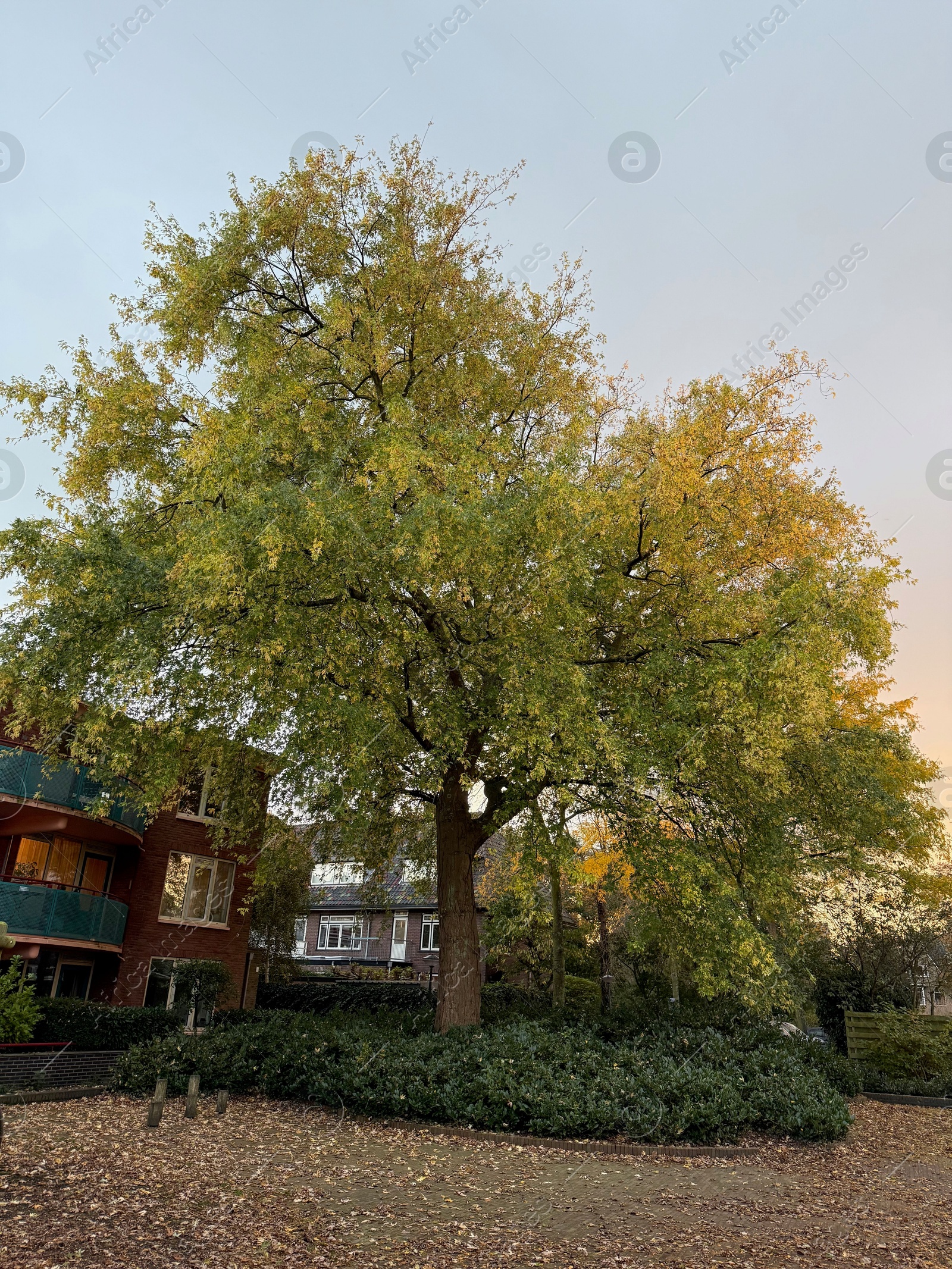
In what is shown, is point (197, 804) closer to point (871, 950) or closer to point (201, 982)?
point (201, 982)

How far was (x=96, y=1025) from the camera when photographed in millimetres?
17547

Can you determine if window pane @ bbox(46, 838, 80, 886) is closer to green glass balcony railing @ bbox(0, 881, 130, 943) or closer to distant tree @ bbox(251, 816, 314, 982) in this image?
green glass balcony railing @ bbox(0, 881, 130, 943)

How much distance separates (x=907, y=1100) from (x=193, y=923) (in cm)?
1858

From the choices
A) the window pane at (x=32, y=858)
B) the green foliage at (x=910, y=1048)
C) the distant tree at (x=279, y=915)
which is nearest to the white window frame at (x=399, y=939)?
the distant tree at (x=279, y=915)

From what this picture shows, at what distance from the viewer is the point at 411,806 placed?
62.4 ft

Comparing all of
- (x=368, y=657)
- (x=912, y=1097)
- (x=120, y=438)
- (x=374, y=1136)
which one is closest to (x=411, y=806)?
(x=368, y=657)

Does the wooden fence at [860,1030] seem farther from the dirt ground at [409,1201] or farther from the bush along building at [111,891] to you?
the bush along building at [111,891]

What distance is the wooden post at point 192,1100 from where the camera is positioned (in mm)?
11461

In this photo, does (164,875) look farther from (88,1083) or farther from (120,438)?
(120,438)

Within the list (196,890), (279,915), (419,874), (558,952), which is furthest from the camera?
(279,915)

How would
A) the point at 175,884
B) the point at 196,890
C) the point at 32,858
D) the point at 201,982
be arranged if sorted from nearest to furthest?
the point at 32,858, the point at 201,982, the point at 175,884, the point at 196,890

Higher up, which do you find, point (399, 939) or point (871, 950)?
point (399, 939)

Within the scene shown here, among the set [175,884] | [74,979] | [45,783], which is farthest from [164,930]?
[45,783]

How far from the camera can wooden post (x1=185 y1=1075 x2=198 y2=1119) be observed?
1146 cm
